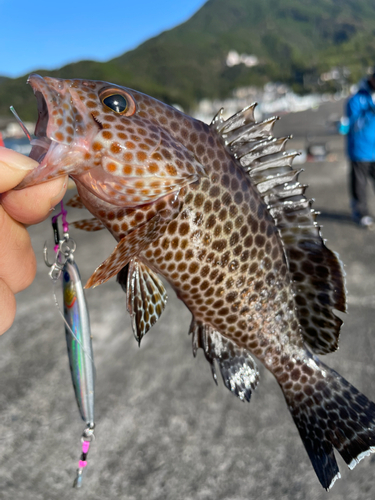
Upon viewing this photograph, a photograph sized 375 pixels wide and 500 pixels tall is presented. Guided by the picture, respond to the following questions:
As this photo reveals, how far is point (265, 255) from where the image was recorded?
1775 mm

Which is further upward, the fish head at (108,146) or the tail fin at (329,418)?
the fish head at (108,146)

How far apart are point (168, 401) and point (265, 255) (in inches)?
114

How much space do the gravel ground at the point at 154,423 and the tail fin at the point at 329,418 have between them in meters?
1.68

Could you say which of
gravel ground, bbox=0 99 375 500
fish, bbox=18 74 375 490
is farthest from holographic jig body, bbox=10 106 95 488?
gravel ground, bbox=0 99 375 500

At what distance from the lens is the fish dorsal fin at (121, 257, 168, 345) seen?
1.60 meters

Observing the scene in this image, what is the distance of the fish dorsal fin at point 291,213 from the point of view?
1723 millimetres

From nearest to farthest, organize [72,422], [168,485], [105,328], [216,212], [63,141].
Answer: [63,141]
[216,212]
[168,485]
[72,422]
[105,328]

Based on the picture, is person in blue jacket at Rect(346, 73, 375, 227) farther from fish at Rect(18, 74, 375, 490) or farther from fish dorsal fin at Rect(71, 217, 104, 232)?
fish dorsal fin at Rect(71, 217, 104, 232)

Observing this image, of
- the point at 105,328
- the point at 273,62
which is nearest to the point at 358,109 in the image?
the point at 105,328

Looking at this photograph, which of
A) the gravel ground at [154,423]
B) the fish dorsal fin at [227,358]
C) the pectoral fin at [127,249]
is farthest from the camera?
the gravel ground at [154,423]

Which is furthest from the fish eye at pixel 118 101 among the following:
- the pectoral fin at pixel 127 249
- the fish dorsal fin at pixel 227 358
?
the fish dorsal fin at pixel 227 358

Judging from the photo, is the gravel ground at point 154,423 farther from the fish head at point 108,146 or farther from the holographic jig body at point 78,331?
the fish head at point 108,146

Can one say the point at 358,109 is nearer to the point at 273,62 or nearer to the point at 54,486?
the point at 54,486

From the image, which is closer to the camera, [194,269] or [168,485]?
[194,269]
